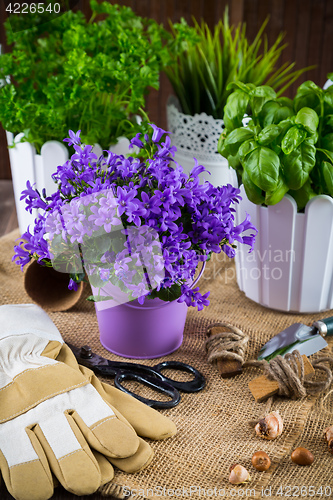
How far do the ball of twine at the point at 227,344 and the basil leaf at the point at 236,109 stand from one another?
1.25 ft

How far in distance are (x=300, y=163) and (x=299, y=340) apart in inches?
12.1

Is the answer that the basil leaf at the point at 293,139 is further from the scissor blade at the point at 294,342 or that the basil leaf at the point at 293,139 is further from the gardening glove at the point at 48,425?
the gardening glove at the point at 48,425

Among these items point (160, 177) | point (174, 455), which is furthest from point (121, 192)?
point (174, 455)

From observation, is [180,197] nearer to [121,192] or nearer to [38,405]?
[121,192]

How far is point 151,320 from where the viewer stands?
947mm

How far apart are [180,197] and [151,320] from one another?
23 centimetres

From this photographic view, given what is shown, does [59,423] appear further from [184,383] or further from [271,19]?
[271,19]

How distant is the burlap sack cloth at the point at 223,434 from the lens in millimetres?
712

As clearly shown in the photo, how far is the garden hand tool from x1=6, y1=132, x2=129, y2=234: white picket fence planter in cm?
60

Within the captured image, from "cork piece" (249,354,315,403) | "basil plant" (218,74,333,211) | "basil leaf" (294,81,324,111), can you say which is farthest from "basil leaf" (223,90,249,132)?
"cork piece" (249,354,315,403)

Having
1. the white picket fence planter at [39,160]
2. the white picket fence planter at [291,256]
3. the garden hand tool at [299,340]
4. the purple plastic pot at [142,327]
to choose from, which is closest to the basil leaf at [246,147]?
the white picket fence planter at [291,256]

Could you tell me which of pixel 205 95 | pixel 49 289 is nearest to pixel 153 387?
pixel 49 289

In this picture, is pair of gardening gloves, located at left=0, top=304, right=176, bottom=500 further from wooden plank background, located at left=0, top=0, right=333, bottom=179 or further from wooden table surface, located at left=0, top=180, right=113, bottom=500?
wooden plank background, located at left=0, top=0, right=333, bottom=179

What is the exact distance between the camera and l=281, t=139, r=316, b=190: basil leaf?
96 centimetres
